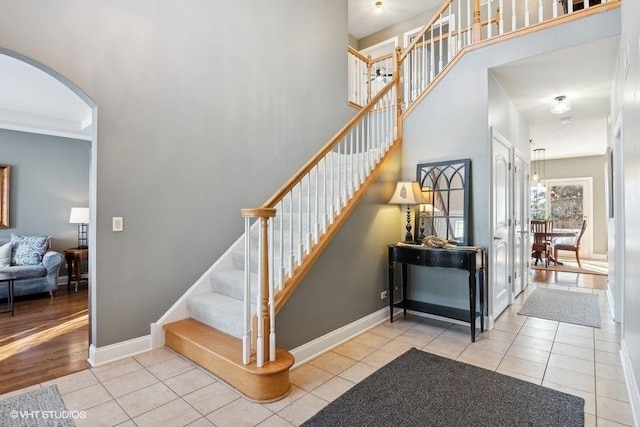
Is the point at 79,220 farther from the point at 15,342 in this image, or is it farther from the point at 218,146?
the point at 218,146

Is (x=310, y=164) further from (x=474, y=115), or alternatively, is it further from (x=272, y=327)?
(x=474, y=115)

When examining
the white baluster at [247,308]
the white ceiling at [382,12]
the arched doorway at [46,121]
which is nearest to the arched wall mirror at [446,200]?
the white baluster at [247,308]

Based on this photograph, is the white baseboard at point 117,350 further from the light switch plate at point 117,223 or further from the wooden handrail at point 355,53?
the wooden handrail at point 355,53

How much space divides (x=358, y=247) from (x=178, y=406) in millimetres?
2032

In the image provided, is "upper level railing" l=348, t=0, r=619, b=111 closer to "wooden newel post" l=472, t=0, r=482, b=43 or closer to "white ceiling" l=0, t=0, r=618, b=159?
"wooden newel post" l=472, t=0, r=482, b=43

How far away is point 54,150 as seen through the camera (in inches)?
225

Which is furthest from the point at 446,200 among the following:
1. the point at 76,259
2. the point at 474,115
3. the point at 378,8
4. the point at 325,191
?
the point at 76,259

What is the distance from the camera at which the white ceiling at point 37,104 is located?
3835 millimetres

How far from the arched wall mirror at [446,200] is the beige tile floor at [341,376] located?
42.0 inches

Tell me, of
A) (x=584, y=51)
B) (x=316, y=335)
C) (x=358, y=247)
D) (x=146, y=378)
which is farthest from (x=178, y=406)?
(x=584, y=51)

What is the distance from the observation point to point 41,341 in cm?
310

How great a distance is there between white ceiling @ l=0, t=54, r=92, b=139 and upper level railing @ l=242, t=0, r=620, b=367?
10.6 ft

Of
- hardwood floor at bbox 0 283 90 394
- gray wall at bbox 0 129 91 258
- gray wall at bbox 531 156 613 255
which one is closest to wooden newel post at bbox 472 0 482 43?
hardwood floor at bbox 0 283 90 394

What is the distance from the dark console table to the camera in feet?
10.4
